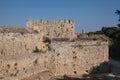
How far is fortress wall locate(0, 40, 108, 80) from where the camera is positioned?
60.4 ft

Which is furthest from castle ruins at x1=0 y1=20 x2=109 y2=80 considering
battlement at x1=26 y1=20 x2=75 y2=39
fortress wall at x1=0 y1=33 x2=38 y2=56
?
battlement at x1=26 y1=20 x2=75 y2=39

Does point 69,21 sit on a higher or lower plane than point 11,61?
higher

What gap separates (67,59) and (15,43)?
4.15 meters

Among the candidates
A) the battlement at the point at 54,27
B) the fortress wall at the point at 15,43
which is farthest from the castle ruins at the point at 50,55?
the battlement at the point at 54,27

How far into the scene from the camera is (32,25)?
93.2ft

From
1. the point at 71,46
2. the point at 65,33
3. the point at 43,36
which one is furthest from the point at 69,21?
the point at 71,46

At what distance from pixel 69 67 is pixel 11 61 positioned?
6.21m

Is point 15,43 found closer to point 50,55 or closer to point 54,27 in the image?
point 50,55

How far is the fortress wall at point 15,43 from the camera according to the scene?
1961 cm

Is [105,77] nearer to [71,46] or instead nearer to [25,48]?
[71,46]

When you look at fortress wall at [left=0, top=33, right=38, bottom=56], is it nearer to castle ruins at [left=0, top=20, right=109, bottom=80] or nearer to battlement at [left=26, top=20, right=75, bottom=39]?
castle ruins at [left=0, top=20, right=109, bottom=80]

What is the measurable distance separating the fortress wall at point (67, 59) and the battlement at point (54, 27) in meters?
5.93

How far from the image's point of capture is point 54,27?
2892 cm

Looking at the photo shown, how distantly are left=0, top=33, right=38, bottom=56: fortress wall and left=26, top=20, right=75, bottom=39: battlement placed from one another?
5.84 metres
